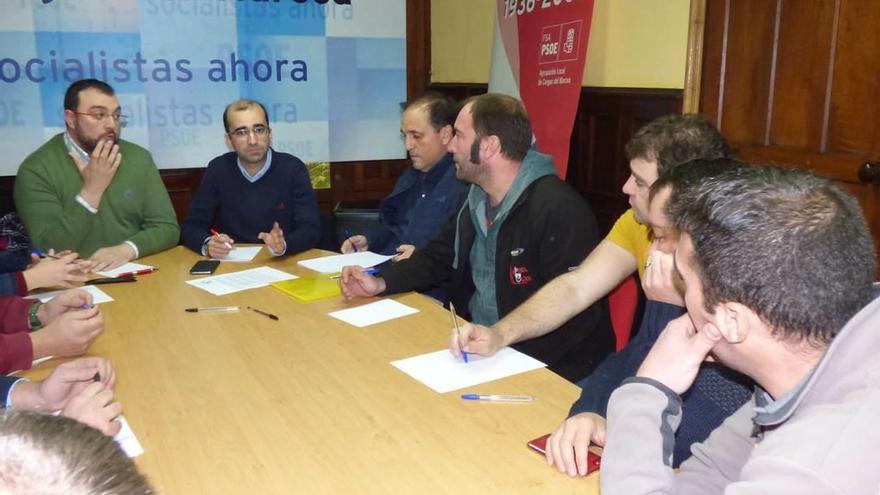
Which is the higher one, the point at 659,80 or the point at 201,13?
the point at 201,13

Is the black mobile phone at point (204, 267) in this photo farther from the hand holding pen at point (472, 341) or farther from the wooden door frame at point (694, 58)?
the wooden door frame at point (694, 58)

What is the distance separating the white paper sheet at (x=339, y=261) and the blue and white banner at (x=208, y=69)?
7.02ft

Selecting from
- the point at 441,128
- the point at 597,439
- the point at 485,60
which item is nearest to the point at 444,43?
the point at 485,60

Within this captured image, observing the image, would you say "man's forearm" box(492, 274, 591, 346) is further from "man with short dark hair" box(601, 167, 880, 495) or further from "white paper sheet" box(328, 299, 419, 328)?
"man with short dark hair" box(601, 167, 880, 495)

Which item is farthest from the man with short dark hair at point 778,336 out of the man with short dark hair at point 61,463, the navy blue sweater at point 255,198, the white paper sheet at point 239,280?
the navy blue sweater at point 255,198

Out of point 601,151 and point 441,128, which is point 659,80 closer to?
point 601,151

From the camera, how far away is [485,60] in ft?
15.1

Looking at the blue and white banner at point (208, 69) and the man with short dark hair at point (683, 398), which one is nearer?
the man with short dark hair at point (683, 398)

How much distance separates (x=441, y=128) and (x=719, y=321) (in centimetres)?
233

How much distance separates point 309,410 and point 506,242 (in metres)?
1.00

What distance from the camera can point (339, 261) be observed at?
2.71m

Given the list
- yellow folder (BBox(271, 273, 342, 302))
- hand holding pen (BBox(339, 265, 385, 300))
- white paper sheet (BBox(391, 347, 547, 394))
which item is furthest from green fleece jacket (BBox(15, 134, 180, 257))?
white paper sheet (BBox(391, 347, 547, 394))

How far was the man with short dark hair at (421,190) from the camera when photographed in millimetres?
3074

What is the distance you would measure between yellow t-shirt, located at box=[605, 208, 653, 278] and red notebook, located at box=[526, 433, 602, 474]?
0.84m
